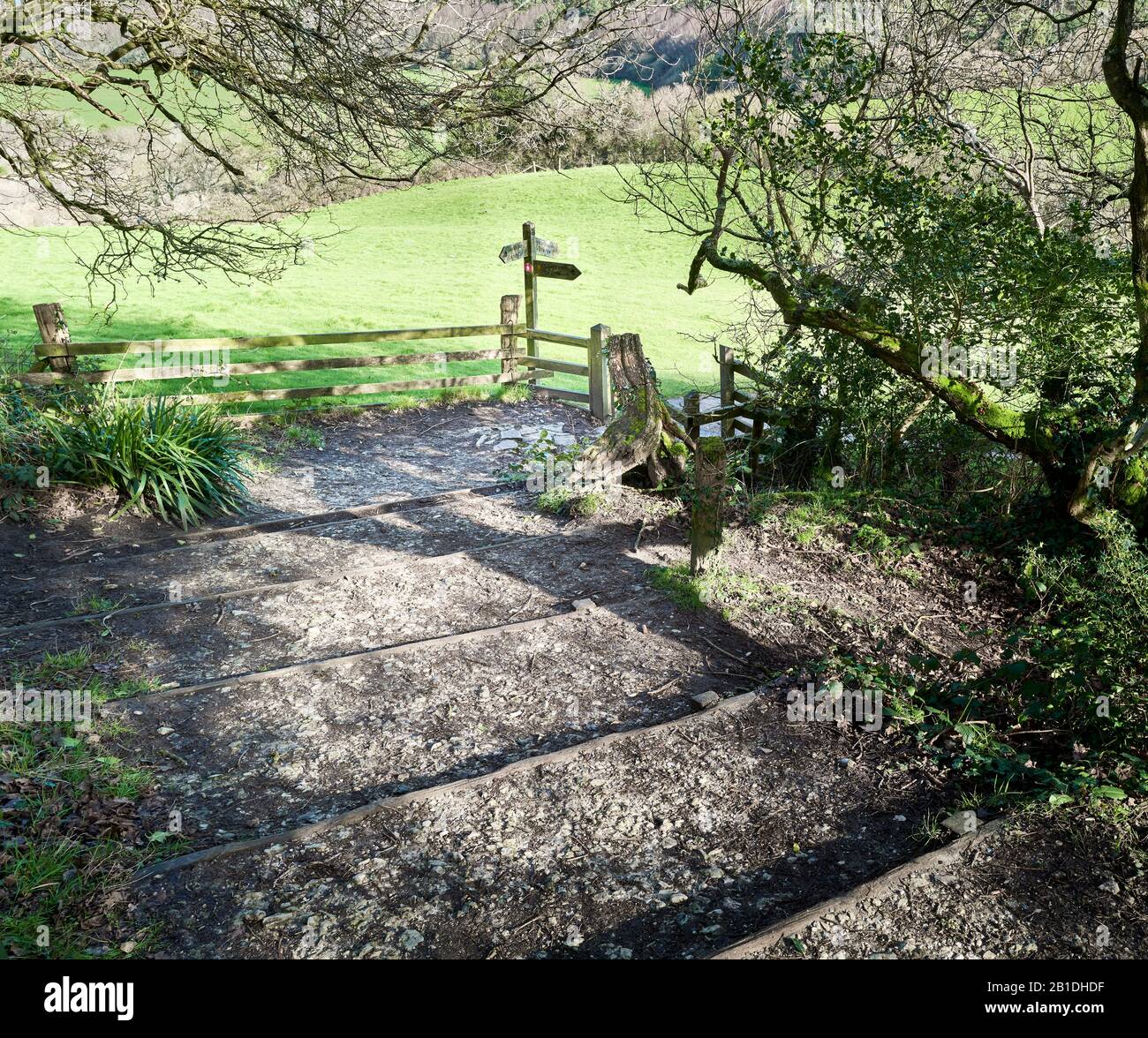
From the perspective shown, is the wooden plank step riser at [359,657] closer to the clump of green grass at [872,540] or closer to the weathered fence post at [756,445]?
the clump of green grass at [872,540]

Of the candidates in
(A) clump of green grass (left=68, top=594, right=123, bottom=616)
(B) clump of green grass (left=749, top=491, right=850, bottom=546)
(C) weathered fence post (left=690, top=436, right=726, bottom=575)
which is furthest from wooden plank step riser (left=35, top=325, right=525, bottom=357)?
(C) weathered fence post (left=690, top=436, right=726, bottom=575)

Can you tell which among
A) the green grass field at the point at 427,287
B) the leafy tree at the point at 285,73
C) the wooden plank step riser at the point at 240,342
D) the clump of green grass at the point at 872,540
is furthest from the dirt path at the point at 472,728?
the green grass field at the point at 427,287

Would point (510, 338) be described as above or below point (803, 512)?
above

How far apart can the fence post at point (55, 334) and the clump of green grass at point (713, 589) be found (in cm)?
728

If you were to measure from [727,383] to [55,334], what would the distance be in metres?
7.65

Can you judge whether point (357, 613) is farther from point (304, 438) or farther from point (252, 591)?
point (304, 438)

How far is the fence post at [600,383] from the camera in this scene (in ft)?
38.8

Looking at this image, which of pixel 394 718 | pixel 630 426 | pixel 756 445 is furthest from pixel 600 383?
pixel 394 718

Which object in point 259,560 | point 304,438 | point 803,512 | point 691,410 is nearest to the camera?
point 259,560

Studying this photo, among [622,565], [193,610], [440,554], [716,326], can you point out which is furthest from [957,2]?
[716,326]

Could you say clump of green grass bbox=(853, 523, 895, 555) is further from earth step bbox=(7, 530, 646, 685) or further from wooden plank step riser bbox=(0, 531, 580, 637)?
wooden plank step riser bbox=(0, 531, 580, 637)

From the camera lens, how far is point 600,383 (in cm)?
1212

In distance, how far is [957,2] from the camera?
868 cm

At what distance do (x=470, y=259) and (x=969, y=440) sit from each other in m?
21.8
